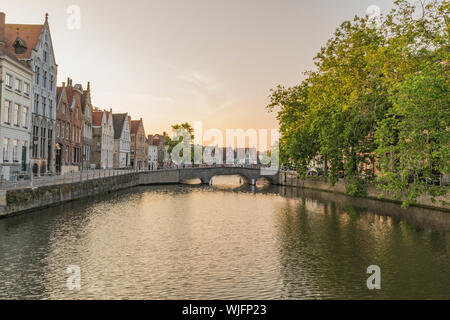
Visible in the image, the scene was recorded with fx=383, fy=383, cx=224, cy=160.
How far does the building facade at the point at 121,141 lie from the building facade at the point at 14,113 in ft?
147

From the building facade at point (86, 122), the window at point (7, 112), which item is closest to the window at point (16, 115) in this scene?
the window at point (7, 112)

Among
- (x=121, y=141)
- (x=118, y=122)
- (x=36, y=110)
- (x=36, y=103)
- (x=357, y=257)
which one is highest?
(x=118, y=122)

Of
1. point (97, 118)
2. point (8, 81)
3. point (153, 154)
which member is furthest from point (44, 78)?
point (153, 154)

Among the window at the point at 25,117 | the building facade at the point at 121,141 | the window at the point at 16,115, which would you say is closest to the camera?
the window at the point at 16,115

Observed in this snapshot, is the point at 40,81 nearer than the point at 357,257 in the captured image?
No

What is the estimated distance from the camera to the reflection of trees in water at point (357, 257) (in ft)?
40.1

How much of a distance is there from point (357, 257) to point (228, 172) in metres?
58.7

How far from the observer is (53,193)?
29.4m

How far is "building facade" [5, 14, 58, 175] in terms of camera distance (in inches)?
1562

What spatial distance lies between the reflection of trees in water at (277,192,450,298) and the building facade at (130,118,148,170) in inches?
2932

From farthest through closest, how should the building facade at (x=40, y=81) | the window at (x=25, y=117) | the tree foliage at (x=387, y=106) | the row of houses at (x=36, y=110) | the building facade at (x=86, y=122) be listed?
the building facade at (x=86, y=122) < the building facade at (x=40, y=81) < the window at (x=25, y=117) < the row of houses at (x=36, y=110) < the tree foliage at (x=387, y=106)

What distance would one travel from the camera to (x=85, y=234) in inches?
790

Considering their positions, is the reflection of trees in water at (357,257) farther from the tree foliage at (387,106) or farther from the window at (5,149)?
A: the window at (5,149)

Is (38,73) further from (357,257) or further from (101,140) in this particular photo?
(357,257)
